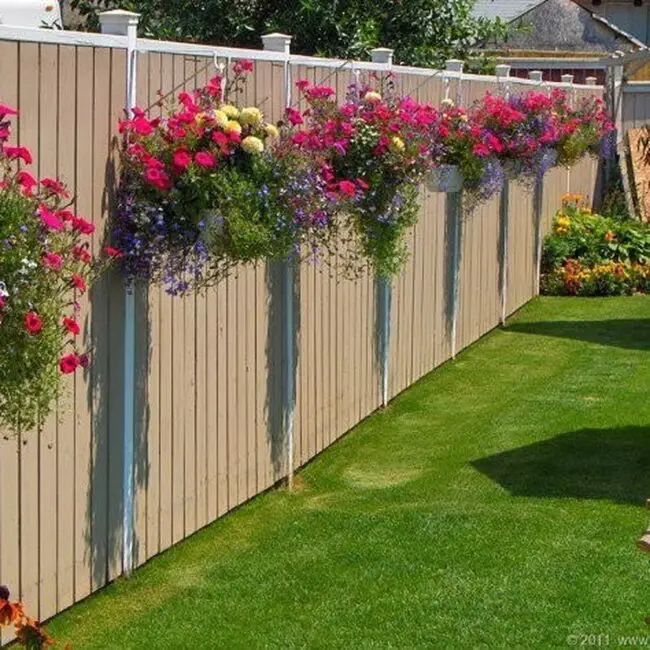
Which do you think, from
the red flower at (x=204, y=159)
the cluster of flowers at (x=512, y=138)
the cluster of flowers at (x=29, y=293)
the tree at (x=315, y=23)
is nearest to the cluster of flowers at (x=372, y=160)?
the red flower at (x=204, y=159)

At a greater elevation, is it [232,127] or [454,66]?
[454,66]

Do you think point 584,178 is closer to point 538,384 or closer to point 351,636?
point 538,384

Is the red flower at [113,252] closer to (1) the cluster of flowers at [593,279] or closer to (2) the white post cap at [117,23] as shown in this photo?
(2) the white post cap at [117,23]

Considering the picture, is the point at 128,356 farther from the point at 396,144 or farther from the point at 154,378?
the point at 396,144

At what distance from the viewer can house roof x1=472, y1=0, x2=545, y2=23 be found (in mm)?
31891

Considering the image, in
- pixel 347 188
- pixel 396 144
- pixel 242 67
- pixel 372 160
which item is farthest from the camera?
pixel 396 144

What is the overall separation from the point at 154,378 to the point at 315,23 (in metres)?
9.61

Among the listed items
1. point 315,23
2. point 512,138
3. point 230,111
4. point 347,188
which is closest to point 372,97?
point 347,188

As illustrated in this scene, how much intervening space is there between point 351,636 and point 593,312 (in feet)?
33.4

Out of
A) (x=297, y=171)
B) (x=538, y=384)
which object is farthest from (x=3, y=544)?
(x=538, y=384)

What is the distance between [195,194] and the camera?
22.1ft

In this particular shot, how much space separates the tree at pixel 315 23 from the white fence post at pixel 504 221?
5.98ft

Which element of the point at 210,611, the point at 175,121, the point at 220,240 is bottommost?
the point at 210,611

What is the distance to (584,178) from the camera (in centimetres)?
1961
